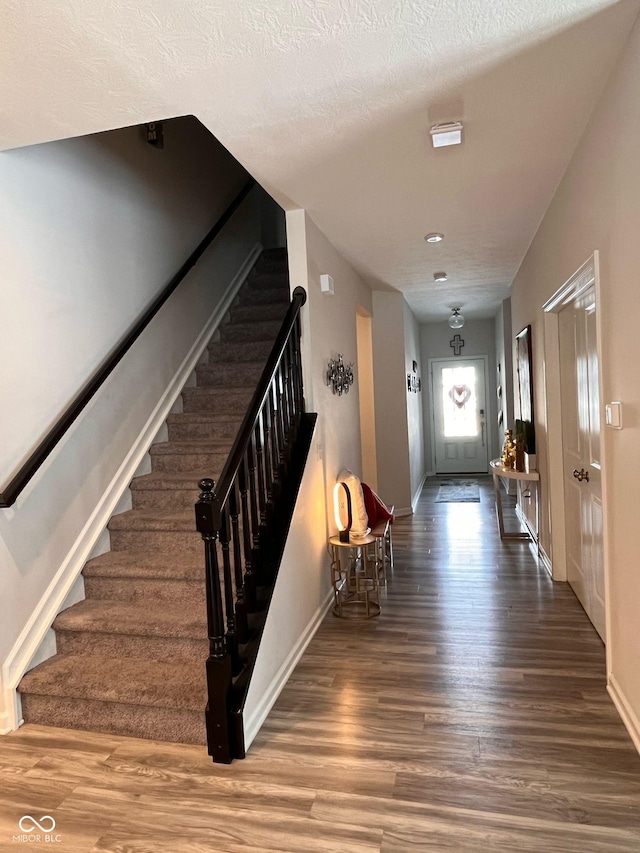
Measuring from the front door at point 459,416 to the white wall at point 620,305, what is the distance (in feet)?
21.9

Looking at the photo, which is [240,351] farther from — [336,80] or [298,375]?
[336,80]

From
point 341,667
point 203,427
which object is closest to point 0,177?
point 203,427

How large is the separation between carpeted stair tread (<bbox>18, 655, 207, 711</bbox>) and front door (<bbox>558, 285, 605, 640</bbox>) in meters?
2.18

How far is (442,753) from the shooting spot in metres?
2.14

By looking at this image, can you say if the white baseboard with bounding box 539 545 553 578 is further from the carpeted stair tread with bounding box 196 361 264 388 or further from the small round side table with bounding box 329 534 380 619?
the carpeted stair tread with bounding box 196 361 264 388

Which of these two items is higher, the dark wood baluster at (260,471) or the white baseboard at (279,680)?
the dark wood baluster at (260,471)

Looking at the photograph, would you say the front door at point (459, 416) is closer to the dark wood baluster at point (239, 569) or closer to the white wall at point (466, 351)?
the white wall at point (466, 351)

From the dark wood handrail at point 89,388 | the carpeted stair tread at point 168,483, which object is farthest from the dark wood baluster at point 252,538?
the dark wood handrail at point 89,388

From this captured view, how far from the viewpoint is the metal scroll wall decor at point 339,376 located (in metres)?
4.00

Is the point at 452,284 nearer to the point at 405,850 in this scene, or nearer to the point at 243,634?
the point at 243,634

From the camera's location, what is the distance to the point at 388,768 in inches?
81.4

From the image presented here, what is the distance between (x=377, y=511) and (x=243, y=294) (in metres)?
2.61

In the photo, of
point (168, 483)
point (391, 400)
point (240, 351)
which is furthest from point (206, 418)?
point (391, 400)

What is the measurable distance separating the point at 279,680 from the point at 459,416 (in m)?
7.52
